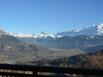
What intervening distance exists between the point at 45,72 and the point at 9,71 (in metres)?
1.16

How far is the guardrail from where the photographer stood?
8.70 m

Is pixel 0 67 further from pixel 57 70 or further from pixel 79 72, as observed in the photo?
pixel 79 72

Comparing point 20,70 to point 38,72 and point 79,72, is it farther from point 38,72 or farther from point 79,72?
point 79,72

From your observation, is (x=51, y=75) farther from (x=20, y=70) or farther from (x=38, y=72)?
(x=20, y=70)

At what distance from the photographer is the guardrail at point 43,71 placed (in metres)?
8.70

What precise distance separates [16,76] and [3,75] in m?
0.47

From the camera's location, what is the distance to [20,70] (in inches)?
377

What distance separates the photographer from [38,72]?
368 inches

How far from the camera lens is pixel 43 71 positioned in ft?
30.3

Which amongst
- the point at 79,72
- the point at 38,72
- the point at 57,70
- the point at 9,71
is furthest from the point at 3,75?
the point at 79,72

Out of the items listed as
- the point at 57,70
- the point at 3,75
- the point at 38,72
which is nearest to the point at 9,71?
the point at 3,75

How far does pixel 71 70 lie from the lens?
893 centimetres

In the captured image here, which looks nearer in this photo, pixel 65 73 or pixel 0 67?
pixel 65 73

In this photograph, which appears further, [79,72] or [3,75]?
[3,75]
